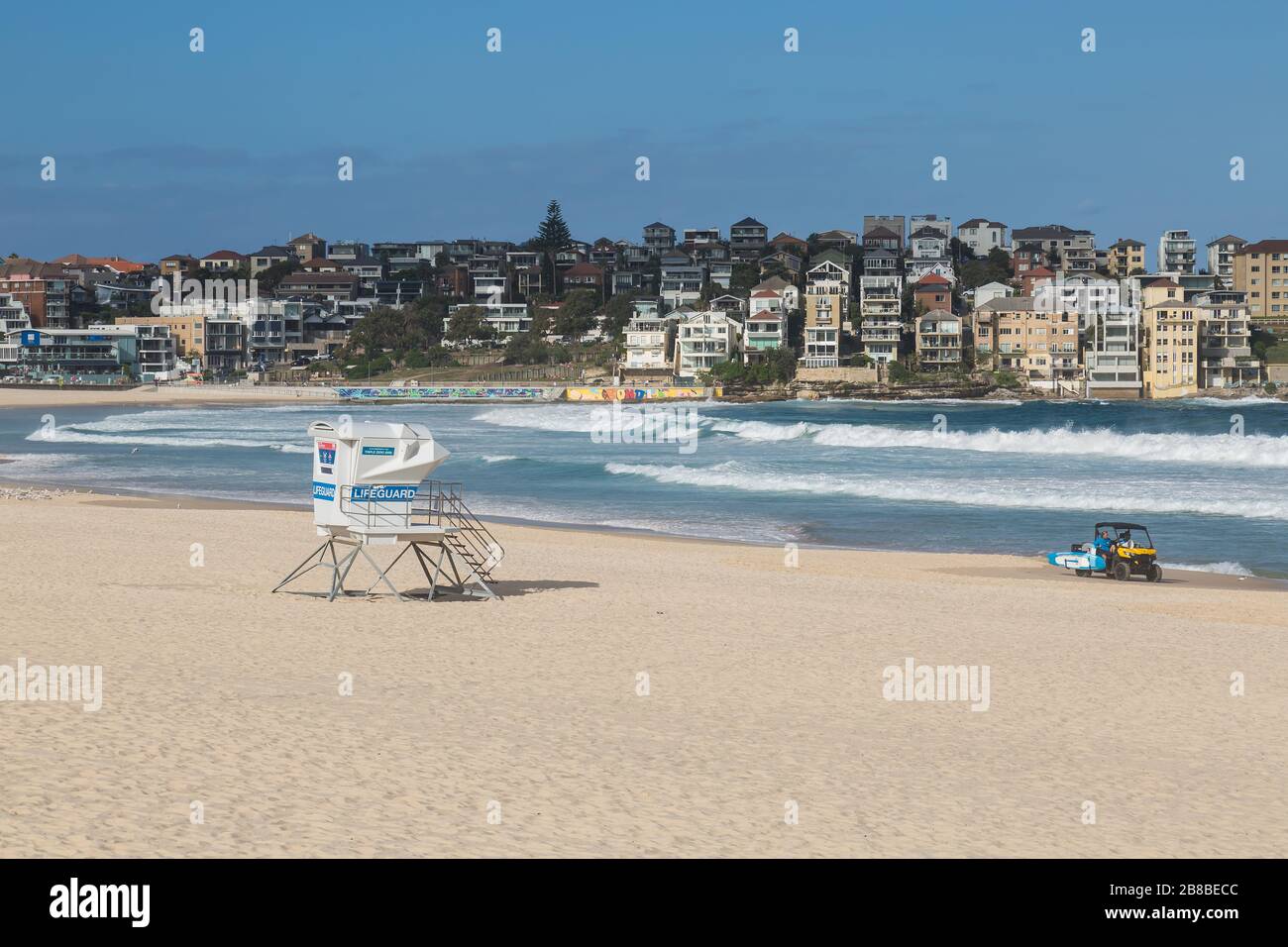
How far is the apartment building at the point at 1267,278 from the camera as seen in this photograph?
482ft

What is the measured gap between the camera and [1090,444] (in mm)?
46000

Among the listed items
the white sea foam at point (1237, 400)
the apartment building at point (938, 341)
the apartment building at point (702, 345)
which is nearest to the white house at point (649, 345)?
the apartment building at point (702, 345)

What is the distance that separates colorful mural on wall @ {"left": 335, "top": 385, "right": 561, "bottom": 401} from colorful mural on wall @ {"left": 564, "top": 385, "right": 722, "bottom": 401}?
220 centimetres

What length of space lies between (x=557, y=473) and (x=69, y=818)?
32.4m

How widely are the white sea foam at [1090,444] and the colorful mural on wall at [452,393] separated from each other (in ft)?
177

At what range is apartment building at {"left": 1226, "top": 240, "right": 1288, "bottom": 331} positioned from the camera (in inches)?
5787

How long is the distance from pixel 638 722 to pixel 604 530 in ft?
52.2

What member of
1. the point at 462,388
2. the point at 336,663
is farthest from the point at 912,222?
the point at 336,663

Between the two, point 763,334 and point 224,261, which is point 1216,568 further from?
point 224,261

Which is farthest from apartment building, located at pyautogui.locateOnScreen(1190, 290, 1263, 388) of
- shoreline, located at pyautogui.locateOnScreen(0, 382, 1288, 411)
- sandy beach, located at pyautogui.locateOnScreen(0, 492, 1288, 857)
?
sandy beach, located at pyautogui.locateOnScreen(0, 492, 1288, 857)

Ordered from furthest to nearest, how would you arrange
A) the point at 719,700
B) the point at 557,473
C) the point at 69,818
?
the point at 557,473, the point at 719,700, the point at 69,818

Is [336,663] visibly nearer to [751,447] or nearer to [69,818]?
[69,818]

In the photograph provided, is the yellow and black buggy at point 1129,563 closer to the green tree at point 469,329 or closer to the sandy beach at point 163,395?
the sandy beach at point 163,395
